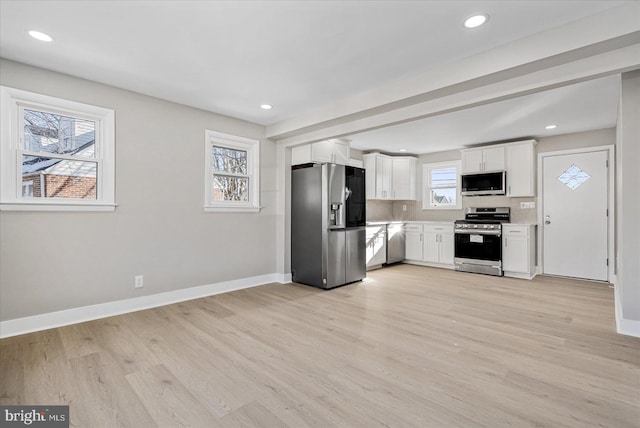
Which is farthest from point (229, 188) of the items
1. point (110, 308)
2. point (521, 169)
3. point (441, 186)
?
point (521, 169)

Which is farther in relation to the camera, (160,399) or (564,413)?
(160,399)

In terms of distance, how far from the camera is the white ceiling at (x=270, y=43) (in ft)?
6.81

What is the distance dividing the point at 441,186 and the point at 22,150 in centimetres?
657

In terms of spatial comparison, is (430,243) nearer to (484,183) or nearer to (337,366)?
(484,183)

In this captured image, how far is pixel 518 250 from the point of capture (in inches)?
204

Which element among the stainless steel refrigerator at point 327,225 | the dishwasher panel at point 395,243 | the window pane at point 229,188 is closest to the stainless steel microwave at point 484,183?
the dishwasher panel at point 395,243

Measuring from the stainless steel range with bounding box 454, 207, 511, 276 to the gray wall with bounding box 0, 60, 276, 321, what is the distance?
3679 mm

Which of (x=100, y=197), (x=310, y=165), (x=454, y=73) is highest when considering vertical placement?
(x=454, y=73)

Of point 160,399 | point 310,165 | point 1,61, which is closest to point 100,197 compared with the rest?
point 1,61

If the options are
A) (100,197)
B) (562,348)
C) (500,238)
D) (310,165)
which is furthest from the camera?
(500,238)

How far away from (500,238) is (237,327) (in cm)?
457

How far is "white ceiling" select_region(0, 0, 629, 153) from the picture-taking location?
207 cm

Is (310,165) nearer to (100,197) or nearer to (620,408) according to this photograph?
(100,197)

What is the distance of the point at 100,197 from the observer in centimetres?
327
